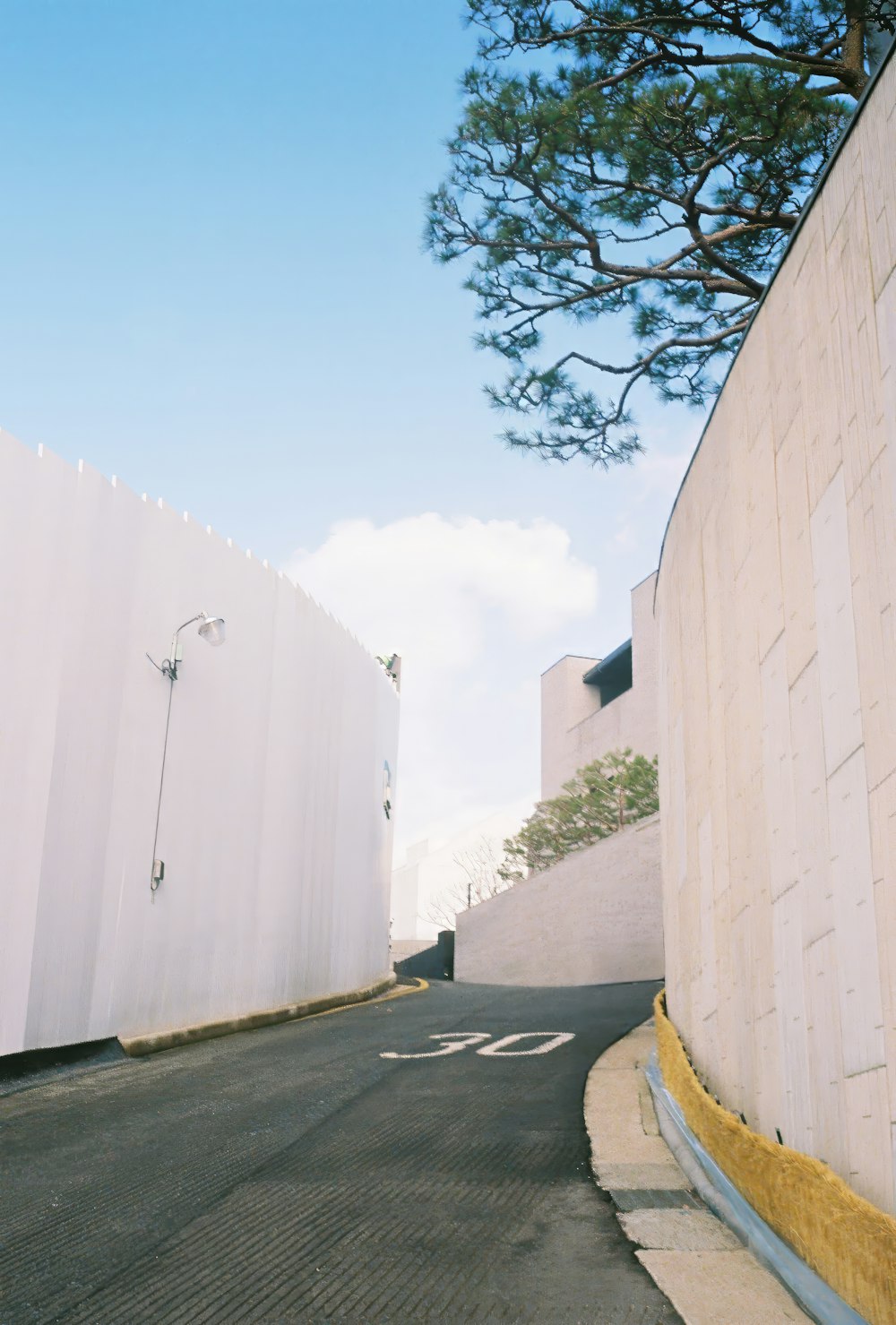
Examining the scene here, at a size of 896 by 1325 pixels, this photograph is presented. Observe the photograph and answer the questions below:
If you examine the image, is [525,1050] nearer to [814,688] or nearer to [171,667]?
[171,667]

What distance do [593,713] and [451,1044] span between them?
20.9m

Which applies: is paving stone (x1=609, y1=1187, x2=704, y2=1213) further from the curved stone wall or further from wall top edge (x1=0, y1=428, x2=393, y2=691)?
wall top edge (x1=0, y1=428, x2=393, y2=691)

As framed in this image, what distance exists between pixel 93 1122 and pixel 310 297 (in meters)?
14.0

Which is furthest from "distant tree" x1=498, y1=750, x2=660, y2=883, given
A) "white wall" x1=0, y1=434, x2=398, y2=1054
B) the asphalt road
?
the asphalt road

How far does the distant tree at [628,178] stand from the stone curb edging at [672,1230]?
6154 millimetres

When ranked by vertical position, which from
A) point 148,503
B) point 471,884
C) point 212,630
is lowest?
point 471,884

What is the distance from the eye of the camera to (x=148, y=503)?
8766 mm

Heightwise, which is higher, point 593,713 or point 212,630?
point 593,713

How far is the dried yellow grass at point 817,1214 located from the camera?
2.24 metres

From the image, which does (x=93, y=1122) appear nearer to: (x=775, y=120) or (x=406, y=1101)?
(x=406, y=1101)

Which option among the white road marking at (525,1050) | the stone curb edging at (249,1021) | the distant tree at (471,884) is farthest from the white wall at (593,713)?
the white road marking at (525,1050)

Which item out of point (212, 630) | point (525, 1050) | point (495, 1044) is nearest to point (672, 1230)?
point (525, 1050)

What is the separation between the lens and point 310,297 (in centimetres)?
1656

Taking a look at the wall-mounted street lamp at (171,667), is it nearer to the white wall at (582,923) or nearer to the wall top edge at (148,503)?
the wall top edge at (148,503)
